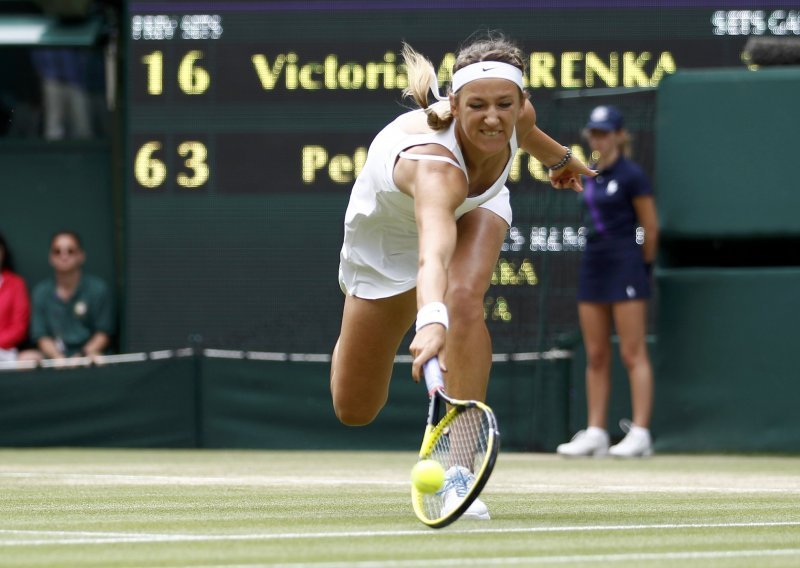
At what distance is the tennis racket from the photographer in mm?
4297

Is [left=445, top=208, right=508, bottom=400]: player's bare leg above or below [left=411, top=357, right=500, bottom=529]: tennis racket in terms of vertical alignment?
above

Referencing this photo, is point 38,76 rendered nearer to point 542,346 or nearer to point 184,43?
point 184,43

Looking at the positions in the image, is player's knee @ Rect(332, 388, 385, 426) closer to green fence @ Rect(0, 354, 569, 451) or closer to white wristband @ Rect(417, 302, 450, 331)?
white wristband @ Rect(417, 302, 450, 331)

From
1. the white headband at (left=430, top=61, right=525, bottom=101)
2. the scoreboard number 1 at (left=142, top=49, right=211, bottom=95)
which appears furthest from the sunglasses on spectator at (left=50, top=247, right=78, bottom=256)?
the white headband at (left=430, top=61, right=525, bottom=101)

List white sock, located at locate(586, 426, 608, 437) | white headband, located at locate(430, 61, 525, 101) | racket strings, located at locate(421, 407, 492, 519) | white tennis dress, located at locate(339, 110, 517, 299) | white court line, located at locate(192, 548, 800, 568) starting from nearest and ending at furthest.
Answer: white court line, located at locate(192, 548, 800, 568)
racket strings, located at locate(421, 407, 492, 519)
white headband, located at locate(430, 61, 525, 101)
white tennis dress, located at locate(339, 110, 517, 299)
white sock, located at locate(586, 426, 608, 437)

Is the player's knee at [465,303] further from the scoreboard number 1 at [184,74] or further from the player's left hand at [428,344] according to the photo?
the scoreboard number 1 at [184,74]

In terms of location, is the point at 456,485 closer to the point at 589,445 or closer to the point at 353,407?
the point at 353,407

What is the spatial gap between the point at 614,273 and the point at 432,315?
201 inches

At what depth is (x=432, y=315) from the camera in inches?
172

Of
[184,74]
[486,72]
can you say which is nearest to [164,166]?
[184,74]

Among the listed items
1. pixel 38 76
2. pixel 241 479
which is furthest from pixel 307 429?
pixel 38 76

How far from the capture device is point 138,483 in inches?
266

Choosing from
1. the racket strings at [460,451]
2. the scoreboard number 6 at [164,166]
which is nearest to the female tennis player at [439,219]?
the racket strings at [460,451]

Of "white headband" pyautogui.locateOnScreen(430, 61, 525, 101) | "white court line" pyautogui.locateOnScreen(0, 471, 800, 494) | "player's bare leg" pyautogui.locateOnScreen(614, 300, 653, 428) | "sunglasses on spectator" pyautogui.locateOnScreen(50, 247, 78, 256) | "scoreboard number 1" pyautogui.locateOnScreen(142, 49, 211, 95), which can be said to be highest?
"scoreboard number 1" pyautogui.locateOnScreen(142, 49, 211, 95)
